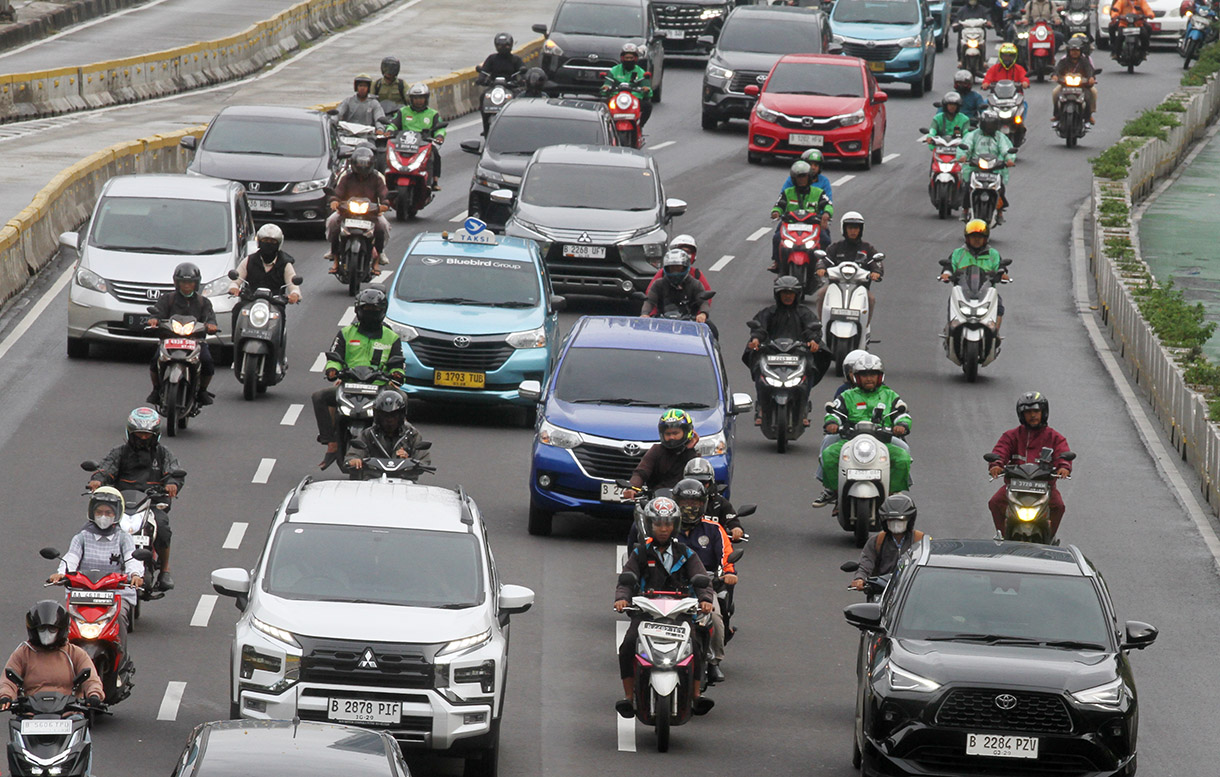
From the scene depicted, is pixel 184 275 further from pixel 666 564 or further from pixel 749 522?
pixel 666 564

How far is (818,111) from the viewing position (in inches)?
1575

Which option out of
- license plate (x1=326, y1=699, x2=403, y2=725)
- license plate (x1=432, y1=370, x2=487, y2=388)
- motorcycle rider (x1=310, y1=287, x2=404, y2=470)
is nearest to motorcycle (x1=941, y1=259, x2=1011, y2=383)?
license plate (x1=432, y1=370, x2=487, y2=388)

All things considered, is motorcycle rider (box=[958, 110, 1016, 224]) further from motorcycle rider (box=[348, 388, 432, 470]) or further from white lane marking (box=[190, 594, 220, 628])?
white lane marking (box=[190, 594, 220, 628])

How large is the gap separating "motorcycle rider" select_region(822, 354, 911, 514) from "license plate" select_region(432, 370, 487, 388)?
183 inches

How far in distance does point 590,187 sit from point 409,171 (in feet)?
16.0

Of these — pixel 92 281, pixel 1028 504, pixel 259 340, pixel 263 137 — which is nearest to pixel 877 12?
pixel 263 137

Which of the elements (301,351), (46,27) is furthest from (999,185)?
(46,27)

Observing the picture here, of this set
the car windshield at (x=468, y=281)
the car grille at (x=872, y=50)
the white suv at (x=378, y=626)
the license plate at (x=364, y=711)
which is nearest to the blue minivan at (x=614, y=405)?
the car windshield at (x=468, y=281)

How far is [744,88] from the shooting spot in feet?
141

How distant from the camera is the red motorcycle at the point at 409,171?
1334 inches

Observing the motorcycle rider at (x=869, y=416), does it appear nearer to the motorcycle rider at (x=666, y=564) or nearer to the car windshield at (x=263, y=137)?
the motorcycle rider at (x=666, y=564)

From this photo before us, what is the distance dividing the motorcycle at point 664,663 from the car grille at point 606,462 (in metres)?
5.17

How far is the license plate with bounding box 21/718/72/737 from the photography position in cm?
1152

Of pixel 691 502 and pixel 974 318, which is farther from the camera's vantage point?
pixel 974 318
